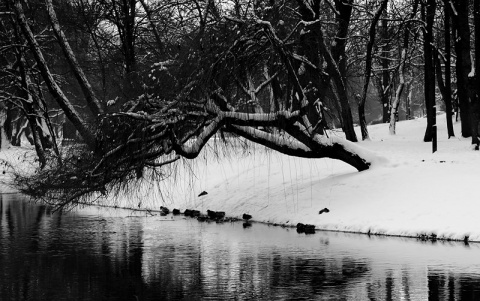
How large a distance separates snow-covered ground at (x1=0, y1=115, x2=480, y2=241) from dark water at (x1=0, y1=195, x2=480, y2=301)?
108 centimetres

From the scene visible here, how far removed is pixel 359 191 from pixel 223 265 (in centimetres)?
875

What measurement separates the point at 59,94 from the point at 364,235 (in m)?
13.9

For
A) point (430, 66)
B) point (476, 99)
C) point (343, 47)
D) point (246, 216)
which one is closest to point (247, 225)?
point (246, 216)

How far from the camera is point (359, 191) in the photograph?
24016 mm

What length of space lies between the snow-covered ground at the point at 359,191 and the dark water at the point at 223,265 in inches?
42.5

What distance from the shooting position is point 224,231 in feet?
73.9

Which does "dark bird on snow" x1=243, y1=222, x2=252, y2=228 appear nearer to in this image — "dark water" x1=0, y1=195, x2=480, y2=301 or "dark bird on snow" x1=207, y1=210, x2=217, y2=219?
"dark water" x1=0, y1=195, x2=480, y2=301

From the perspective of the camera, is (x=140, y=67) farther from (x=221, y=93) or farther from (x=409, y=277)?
(x=409, y=277)

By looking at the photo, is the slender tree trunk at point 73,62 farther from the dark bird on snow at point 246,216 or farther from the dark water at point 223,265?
the dark bird on snow at point 246,216

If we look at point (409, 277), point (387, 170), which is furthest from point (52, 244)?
point (387, 170)

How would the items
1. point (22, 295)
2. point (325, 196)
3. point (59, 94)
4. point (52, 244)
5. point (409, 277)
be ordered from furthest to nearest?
point (59, 94), point (325, 196), point (52, 244), point (409, 277), point (22, 295)

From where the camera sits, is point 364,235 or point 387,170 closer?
point 364,235

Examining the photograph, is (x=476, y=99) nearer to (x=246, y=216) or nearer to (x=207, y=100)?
(x=246, y=216)

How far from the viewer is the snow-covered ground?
68.8ft
